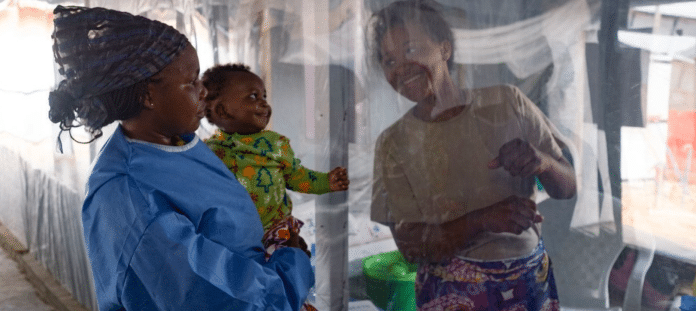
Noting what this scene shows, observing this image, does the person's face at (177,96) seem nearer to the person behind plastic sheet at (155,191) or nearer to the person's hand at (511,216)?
the person behind plastic sheet at (155,191)

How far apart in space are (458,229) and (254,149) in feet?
2.12

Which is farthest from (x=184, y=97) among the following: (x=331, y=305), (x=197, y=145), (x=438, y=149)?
(x=331, y=305)

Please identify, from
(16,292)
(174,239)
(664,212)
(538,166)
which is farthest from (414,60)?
(16,292)

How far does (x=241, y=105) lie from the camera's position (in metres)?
1.72

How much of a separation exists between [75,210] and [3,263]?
1.83 m

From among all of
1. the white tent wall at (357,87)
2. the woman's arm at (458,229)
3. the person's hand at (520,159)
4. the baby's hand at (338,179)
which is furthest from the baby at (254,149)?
the person's hand at (520,159)

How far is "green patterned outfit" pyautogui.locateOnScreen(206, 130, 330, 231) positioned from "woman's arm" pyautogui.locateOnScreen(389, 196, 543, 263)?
1.02 ft

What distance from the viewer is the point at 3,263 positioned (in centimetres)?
482

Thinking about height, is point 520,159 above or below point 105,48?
below

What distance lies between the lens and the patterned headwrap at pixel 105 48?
3.30ft

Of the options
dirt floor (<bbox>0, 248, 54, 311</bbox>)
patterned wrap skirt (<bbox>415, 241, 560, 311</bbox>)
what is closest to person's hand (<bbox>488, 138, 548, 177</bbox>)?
patterned wrap skirt (<bbox>415, 241, 560, 311</bbox>)

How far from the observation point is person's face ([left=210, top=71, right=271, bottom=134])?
5.64ft

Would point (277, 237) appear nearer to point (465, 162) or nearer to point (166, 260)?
point (166, 260)

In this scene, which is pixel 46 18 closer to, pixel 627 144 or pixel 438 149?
pixel 438 149
